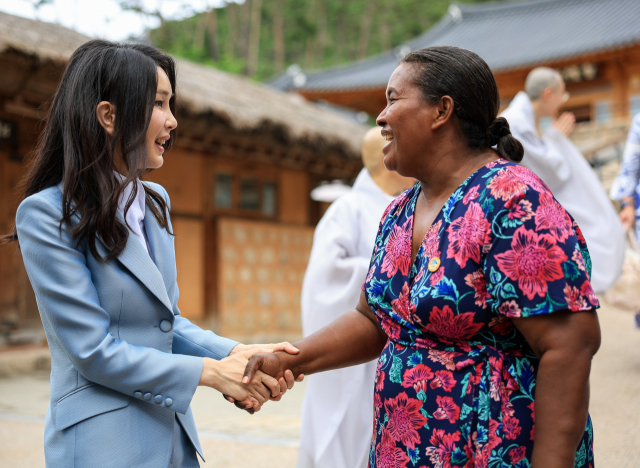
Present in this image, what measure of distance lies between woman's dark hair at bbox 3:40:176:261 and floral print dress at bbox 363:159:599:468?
0.73m

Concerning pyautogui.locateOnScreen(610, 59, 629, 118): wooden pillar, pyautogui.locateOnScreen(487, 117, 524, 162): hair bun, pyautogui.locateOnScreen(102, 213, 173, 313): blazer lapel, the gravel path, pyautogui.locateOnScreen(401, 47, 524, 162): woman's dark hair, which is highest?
pyautogui.locateOnScreen(610, 59, 629, 118): wooden pillar

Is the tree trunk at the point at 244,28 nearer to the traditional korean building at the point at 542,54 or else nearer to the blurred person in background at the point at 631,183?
the traditional korean building at the point at 542,54

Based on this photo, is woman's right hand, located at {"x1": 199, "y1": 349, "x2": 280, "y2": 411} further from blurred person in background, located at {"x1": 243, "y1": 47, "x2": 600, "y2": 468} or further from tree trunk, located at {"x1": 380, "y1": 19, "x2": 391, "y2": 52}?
tree trunk, located at {"x1": 380, "y1": 19, "x2": 391, "y2": 52}

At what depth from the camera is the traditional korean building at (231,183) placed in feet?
22.0

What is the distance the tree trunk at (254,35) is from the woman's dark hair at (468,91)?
88.3ft

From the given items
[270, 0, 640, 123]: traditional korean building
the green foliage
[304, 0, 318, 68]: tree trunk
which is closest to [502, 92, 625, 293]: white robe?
[270, 0, 640, 123]: traditional korean building

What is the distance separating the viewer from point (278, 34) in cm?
2970

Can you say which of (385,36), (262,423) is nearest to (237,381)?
(262,423)

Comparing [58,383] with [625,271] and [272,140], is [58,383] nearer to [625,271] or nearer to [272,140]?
[625,271]

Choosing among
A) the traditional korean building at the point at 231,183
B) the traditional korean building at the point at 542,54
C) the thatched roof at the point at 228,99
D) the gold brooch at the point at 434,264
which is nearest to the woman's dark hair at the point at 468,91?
the gold brooch at the point at 434,264

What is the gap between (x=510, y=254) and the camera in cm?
124

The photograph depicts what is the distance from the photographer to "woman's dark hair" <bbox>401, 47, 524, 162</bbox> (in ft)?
4.72

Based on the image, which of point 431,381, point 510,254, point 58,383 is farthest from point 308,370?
point 510,254

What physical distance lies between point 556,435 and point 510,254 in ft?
1.22
